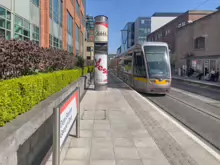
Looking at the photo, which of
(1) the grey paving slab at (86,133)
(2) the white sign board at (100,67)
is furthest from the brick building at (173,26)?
(1) the grey paving slab at (86,133)

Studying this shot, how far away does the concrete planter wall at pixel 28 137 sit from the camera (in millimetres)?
3025

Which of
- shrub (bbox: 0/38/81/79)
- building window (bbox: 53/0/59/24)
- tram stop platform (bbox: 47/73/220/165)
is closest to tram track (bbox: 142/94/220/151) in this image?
tram stop platform (bbox: 47/73/220/165)

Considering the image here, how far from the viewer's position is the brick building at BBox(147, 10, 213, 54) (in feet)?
159

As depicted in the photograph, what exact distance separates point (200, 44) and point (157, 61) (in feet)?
81.3

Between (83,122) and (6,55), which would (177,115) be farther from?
(6,55)

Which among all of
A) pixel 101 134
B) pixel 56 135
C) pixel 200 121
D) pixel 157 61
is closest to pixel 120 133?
pixel 101 134

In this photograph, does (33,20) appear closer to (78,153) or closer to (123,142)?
(123,142)

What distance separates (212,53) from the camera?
31.6 m

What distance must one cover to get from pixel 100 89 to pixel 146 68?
11.5ft

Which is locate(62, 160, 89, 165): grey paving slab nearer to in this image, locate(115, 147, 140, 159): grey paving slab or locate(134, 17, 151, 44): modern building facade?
locate(115, 147, 140, 159): grey paving slab

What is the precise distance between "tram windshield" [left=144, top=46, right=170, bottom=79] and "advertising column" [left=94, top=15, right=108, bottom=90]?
9.39 feet

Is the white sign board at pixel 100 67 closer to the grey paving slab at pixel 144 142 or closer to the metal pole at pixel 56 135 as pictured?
the grey paving slab at pixel 144 142

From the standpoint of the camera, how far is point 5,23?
40.5ft

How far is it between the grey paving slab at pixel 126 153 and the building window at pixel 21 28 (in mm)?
10484
